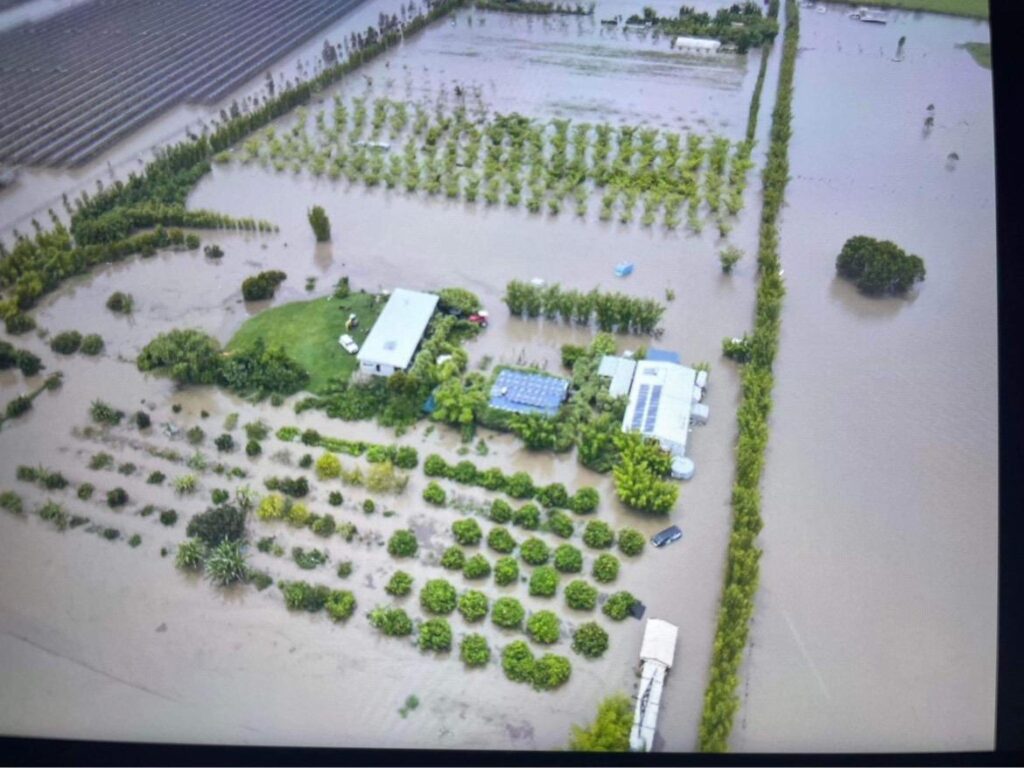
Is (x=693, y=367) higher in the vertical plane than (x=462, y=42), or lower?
lower

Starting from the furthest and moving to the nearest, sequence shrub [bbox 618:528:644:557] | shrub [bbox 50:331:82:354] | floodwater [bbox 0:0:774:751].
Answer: shrub [bbox 50:331:82:354]
shrub [bbox 618:528:644:557]
floodwater [bbox 0:0:774:751]

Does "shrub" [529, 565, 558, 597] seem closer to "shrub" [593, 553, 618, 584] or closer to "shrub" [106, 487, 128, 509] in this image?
"shrub" [593, 553, 618, 584]

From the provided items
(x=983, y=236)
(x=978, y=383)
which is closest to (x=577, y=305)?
(x=978, y=383)

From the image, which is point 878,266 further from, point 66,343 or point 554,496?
point 66,343

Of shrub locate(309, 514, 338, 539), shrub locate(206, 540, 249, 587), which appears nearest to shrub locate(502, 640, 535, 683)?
shrub locate(309, 514, 338, 539)

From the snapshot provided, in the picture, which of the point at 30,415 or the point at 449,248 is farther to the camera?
the point at 449,248

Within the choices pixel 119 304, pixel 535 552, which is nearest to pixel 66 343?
pixel 119 304

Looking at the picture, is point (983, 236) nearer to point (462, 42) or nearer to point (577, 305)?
point (577, 305)
